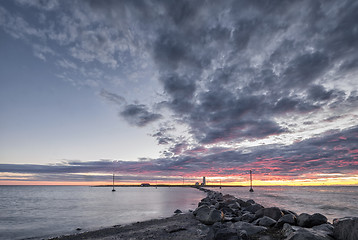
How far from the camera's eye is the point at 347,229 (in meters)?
9.98

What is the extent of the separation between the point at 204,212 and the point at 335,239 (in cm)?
1220

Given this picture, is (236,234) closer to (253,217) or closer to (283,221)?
(283,221)

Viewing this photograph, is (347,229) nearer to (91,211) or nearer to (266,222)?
(266,222)

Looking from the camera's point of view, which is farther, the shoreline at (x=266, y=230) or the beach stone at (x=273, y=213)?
the beach stone at (x=273, y=213)

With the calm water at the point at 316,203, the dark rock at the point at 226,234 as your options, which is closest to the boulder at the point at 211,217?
the dark rock at the point at 226,234

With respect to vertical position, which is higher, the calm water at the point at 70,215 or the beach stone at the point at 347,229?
the beach stone at the point at 347,229

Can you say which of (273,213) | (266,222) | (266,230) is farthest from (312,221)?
(266,230)

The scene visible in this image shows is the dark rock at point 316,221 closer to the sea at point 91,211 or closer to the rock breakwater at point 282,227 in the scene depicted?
the rock breakwater at point 282,227

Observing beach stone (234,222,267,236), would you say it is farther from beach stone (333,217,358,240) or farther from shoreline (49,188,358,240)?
beach stone (333,217,358,240)

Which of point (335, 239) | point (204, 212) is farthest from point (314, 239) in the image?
point (204, 212)

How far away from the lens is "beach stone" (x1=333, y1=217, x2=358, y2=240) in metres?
9.65

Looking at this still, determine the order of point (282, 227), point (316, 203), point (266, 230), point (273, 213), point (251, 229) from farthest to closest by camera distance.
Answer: point (316, 203), point (273, 213), point (282, 227), point (266, 230), point (251, 229)

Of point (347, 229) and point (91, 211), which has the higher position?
point (347, 229)

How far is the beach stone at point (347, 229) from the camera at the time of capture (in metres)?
9.65
